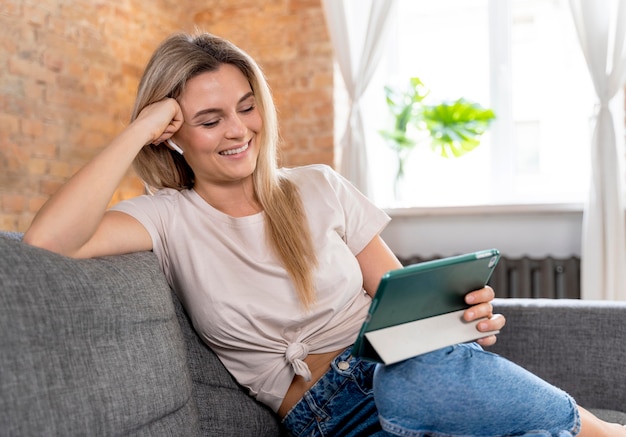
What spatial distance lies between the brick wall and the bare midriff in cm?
212

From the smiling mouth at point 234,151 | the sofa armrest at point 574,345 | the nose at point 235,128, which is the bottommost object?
the sofa armrest at point 574,345

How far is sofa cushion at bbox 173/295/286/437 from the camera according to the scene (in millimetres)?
1580

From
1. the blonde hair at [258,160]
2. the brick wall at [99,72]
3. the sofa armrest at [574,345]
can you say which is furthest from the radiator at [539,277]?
the blonde hair at [258,160]

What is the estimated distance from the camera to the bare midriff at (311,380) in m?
1.59

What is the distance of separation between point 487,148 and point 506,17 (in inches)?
27.7

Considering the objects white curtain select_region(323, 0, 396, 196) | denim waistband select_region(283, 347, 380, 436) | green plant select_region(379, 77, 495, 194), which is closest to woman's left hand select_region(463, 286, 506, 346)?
denim waistband select_region(283, 347, 380, 436)

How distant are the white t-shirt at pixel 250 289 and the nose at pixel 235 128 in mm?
176

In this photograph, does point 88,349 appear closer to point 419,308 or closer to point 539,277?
point 419,308

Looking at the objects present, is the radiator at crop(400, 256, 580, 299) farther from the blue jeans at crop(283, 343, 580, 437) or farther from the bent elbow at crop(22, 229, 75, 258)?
the bent elbow at crop(22, 229, 75, 258)

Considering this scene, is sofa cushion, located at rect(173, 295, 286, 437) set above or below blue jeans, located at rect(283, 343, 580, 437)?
below

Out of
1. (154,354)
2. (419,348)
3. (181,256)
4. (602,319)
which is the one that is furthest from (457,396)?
(602,319)

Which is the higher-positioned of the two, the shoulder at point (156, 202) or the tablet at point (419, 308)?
the shoulder at point (156, 202)

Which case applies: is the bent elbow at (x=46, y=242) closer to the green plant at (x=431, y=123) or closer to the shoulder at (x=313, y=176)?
the shoulder at (x=313, y=176)

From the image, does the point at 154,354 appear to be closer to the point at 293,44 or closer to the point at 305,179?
the point at 305,179
